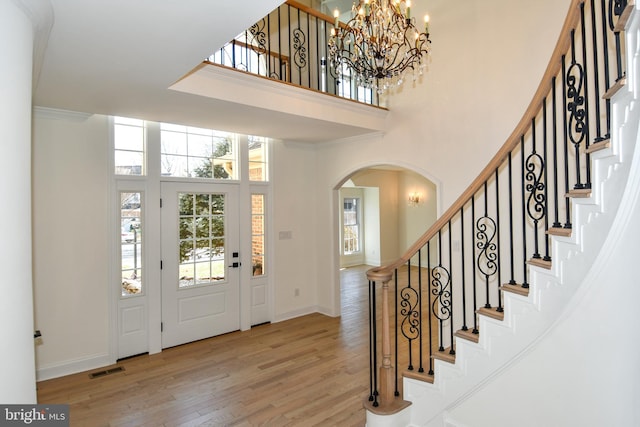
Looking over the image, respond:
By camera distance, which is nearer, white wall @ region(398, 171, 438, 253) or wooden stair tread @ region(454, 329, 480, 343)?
wooden stair tread @ region(454, 329, 480, 343)

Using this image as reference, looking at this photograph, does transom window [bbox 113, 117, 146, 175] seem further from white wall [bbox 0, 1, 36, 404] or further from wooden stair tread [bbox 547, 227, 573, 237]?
wooden stair tread [bbox 547, 227, 573, 237]

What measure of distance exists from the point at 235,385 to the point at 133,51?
3.06 meters

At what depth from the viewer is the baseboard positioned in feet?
12.4

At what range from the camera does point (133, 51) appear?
245 cm

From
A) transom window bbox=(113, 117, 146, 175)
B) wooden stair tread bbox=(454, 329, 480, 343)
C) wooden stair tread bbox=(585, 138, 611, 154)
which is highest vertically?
transom window bbox=(113, 117, 146, 175)

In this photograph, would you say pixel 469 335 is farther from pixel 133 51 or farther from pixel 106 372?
pixel 106 372

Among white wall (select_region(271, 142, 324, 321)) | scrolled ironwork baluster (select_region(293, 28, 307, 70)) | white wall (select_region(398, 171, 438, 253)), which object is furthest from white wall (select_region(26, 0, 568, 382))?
white wall (select_region(398, 171, 438, 253))

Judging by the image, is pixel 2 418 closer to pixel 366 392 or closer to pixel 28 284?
pixel 28 284

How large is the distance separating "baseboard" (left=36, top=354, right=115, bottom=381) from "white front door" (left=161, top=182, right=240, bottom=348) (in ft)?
2.20

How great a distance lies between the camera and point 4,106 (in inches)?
58.7

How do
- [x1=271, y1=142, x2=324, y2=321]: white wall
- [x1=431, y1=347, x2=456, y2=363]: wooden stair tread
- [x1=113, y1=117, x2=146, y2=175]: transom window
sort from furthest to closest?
[x1=271, y1=142, x2=324, y2=321]: white wall, [x1=113, y1=117, x2=146, y2=175]: transom window, [x1=431, y1=347, x2=456, y2=363]: wooden stair tread

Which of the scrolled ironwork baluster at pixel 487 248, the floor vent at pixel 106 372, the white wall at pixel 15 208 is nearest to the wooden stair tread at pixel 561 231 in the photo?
the scrolled ironwork baluster at pixel 487 248

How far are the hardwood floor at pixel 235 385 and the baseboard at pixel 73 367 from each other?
7cm

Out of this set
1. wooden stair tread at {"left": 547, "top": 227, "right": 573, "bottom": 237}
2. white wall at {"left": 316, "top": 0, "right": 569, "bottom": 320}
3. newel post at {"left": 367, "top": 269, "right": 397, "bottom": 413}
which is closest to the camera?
wooden stair tread at {"left": 547, "top": 227, "right": 573, "bottom": 237}
